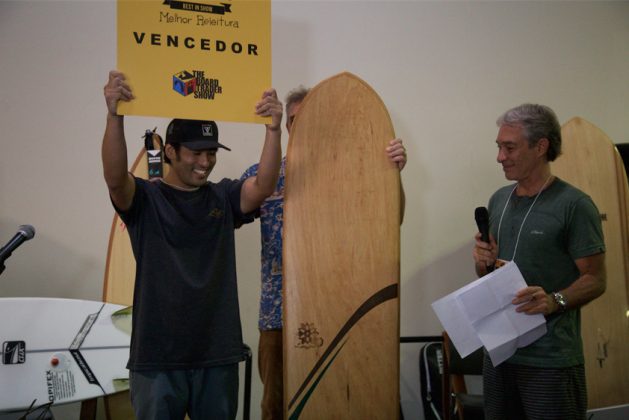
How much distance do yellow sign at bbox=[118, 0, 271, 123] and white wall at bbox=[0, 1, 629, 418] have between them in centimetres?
124

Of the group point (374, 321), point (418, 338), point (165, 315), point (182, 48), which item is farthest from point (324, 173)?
point (418, 338)

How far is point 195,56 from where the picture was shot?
5.01 ft

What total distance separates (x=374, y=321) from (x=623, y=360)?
4.45 feet

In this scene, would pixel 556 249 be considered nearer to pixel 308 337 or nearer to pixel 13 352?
pixel 308 337

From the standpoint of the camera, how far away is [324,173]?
1979 mm

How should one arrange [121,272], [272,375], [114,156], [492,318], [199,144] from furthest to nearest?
[121,272]
[272,375]
[492,318]
[199,144]
[114,156]

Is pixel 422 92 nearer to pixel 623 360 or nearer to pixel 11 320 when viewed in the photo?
pixel 623 360

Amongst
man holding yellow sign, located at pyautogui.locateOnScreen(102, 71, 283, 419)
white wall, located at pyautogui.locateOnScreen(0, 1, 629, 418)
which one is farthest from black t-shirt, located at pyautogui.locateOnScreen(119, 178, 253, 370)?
white wall, located at pyautogui.locateOnScreen(0, 1, 629, 418)

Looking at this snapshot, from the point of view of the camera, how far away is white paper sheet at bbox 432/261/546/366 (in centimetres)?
155

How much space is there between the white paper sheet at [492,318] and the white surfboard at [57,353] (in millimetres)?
1377

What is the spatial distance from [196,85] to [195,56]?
0.09m

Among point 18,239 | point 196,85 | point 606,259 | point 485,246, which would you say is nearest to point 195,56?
point 196,85

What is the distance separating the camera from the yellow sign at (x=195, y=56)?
4.79 feet

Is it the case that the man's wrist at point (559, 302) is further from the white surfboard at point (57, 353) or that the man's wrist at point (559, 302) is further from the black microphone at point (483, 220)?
the white surfboard at point (57, 353)
